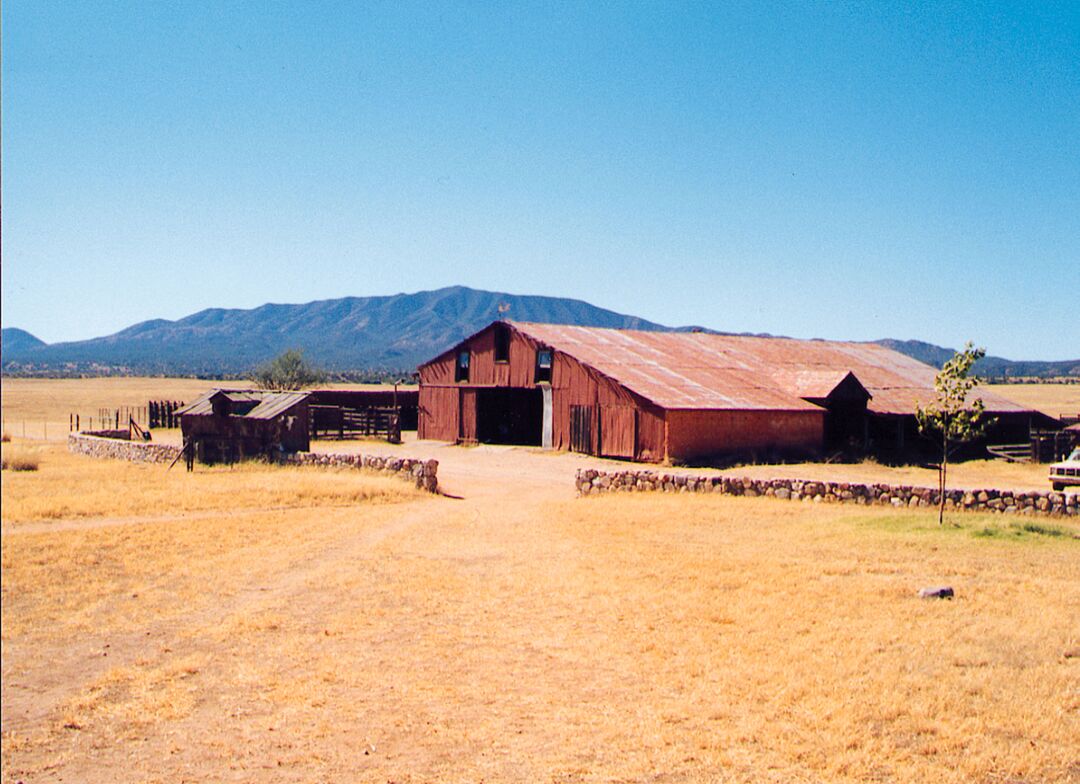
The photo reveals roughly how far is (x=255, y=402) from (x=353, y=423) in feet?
43.7

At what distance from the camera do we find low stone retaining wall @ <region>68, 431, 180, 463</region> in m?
35.2

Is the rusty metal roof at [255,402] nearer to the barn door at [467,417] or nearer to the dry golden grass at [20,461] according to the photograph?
the dry golden grass at [20,461]

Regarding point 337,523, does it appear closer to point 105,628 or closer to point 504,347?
point 105,628

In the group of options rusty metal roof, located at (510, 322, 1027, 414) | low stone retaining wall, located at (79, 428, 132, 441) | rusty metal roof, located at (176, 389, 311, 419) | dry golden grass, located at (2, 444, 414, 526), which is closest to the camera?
dry golden grass, located at (2, 444, 414, 526)

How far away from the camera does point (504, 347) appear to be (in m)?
47.6

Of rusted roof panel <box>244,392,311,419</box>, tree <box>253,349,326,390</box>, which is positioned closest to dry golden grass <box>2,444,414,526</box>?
rusted roof panel <box>244,392,311,419</box>

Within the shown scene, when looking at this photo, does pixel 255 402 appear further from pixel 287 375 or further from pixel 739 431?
pixel 287 375

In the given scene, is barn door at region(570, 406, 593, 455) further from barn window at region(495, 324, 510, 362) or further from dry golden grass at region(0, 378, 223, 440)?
dry golden grass at region(0, 378, 223, 440)

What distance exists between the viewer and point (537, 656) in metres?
11.2

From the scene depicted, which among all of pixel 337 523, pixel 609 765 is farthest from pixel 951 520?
pixel 609 765

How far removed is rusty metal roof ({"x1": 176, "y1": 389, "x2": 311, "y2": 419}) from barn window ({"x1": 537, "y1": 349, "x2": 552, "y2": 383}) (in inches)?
450

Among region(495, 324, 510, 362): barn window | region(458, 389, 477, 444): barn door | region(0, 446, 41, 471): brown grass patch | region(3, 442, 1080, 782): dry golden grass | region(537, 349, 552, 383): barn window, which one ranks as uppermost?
region(495, 324, 510, 362): barn window

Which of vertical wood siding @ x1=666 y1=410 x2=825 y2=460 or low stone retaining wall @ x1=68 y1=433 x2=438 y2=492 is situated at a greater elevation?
vertical wood siding @ x1=666 y1=410 x2=825 y2=460

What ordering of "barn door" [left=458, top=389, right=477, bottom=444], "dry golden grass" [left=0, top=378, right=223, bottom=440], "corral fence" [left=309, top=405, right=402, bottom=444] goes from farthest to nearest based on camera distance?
"dry golden grass" [left=0, top=378, right=223, bottom=440] < "corral fence" [left=309, top=405, right=402, bottom=444] < "barn door" [left=458, top=389, right=477, bottom=444]
